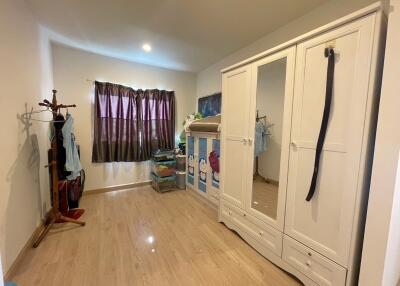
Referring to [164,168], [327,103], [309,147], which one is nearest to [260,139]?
[309,147]

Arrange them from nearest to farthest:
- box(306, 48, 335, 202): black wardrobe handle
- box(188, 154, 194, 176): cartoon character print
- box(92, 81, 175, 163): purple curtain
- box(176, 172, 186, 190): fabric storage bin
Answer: box(306, 48, 335, 202): black wardrobe handle → box(92, 81, 175, 163): purple curtain → box(188, 154, 194, 176): cartoon character print → box(176, 172, 186, 190): fabric storage bin

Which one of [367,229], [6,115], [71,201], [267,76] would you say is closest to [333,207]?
[367,229]

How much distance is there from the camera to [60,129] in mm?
2221

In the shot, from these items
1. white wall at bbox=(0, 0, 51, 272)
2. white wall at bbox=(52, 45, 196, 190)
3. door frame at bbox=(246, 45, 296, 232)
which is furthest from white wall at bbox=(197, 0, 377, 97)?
white wall at bbox=(0, 0, 51, 272)

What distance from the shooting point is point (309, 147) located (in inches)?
54.7

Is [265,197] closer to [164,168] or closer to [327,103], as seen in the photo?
[327,103]

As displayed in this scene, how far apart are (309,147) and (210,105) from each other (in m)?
2.45

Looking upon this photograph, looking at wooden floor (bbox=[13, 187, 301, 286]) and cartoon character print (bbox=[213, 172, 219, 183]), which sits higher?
cartoon character print (bbox=[213, 172, 219, 183])

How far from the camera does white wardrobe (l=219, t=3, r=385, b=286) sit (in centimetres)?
113

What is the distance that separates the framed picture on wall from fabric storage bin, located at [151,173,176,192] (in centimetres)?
Answer: 148

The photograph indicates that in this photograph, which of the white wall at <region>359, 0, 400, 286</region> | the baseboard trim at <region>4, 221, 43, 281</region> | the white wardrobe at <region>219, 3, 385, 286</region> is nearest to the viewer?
the white wall at <region>359, 0, 400, 286</region>

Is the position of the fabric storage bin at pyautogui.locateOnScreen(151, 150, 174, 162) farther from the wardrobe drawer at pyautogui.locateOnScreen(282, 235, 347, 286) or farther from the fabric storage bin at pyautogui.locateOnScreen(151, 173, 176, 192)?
the wardrobe drawer at pyautogui.locateOnScreen(282, 235, 347, 286)

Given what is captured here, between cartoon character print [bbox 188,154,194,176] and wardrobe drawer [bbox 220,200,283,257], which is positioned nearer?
wardrobe drawer [bbox 220,200,283,257]

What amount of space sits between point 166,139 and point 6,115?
97.7 inches
